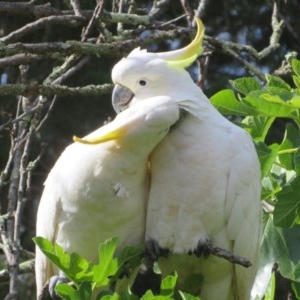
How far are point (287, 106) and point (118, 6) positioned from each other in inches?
62.5

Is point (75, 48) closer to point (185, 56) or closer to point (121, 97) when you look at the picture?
point (121, 97)

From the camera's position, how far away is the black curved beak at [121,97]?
4465 millimetres

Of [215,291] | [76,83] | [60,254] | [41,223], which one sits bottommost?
[76,83]

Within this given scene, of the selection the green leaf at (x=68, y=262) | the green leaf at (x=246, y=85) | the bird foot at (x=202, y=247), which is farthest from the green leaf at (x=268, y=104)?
the green leaf at (x=68, y=262)

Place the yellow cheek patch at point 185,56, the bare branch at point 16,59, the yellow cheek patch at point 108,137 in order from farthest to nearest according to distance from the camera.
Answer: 1. the bare branch at point 16,59
2. the yellow cheek patch at point 185,56
3. the yellow cheek patch at point 108,137

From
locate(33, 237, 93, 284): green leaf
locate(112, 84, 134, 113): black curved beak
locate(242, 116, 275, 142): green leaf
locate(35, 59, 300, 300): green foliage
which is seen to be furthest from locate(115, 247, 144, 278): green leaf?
locate(242, 116, 275, 142): green leaf

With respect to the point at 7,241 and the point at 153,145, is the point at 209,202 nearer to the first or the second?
the point at 153,145

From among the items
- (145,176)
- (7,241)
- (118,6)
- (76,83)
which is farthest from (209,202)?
(76,83)

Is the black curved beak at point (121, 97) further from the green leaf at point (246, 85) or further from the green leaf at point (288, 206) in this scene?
the green leaf at point (288, 206)

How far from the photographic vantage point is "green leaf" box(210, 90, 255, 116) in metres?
4.33

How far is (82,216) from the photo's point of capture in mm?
4246

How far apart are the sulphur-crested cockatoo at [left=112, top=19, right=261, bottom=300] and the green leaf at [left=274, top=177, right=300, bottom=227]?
0.13 meters

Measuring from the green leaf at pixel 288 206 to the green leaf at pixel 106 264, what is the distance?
0.73 meters

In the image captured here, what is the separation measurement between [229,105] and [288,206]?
0.47 metres
